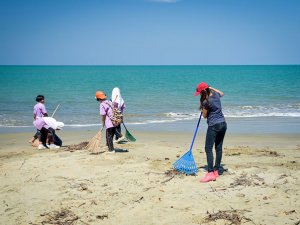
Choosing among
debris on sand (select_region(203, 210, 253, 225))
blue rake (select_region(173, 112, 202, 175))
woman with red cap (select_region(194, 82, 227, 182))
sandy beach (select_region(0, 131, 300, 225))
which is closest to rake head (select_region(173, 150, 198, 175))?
blue rake (select_region(173, 112, 202, 175))

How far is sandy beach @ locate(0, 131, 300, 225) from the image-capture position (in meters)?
4.93

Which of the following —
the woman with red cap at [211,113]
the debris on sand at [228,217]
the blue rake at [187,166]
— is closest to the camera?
the debris on sand at [228,217]

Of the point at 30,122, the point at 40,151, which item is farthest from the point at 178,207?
the point at 30,122

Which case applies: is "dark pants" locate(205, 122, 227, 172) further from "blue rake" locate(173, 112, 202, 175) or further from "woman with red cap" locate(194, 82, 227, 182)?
"blue rake" locate(173, 112, 202, 175)

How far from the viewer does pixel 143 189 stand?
5.95m

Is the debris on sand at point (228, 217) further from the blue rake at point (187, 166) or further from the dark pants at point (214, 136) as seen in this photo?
the blue rake at point (187, 166)

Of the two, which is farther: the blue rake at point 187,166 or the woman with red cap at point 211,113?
the blue rake at point 187,166

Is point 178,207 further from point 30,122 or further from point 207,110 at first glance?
point 30,122

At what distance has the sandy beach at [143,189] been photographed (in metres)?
4.93

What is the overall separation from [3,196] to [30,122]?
1012 centimetres

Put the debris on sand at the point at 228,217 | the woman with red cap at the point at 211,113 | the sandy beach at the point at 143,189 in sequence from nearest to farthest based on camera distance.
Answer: the debris on sand at the point at 228,217, the sandy beach at the point at 143,189, the woman with red cap at the point at 211,113

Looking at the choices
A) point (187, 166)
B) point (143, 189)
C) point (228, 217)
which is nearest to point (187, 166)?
point (187, 166)

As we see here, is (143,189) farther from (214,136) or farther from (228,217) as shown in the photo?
(228,217)

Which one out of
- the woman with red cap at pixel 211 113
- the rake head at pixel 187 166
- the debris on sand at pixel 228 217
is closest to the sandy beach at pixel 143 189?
the debris on sand at pixel 228 217
